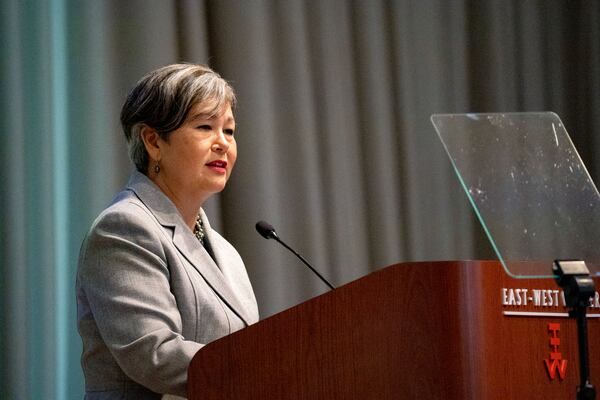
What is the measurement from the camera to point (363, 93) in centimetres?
372

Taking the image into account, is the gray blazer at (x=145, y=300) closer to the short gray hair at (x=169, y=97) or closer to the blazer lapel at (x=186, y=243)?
the blazer lapel at (x=186, y=243)

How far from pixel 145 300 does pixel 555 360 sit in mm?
825

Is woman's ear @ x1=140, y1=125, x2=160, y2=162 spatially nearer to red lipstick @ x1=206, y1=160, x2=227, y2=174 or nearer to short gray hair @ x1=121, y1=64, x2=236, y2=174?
short gray hair @ x1=121, y1=64, x2=236, y2=174

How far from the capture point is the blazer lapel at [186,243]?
1.97m

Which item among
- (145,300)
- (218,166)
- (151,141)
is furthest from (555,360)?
(151,141)

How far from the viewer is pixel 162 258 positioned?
1857 mm

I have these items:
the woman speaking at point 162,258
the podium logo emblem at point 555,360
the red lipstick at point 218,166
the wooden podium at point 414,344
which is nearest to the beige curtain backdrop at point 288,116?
the woman speaking at point 162,258

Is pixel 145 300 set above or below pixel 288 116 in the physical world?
below

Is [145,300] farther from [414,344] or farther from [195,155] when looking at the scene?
[414,344]

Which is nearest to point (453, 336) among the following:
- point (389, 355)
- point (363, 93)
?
point (389, 355)

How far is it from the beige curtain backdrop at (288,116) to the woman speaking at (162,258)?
0.94m

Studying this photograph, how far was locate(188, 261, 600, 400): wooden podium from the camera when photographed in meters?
1.46

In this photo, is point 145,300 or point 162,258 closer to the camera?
point 145,300

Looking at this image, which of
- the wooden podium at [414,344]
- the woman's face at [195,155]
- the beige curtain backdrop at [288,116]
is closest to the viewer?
the wooden podium at [414,344]
